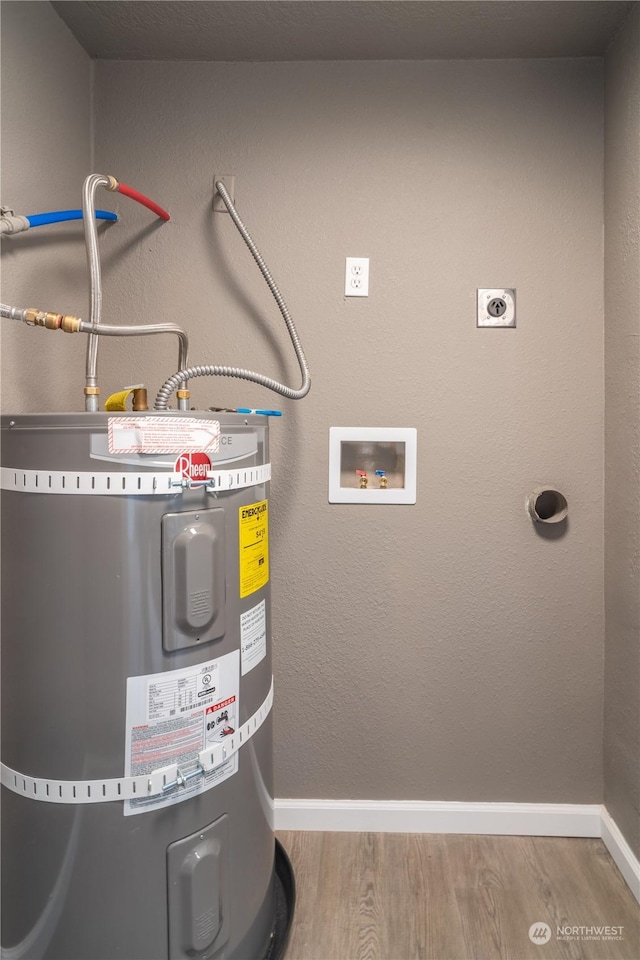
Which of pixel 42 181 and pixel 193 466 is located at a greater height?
pixel 42 181

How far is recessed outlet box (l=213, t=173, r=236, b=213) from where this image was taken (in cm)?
124

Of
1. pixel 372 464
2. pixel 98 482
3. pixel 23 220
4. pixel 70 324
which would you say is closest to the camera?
pixel 98 482

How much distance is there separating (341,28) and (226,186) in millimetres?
453

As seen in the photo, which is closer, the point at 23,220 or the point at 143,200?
the point at 23,220

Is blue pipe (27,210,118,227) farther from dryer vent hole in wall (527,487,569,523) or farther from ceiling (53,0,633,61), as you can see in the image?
dryer vent hole in wall (527,487,569,523)

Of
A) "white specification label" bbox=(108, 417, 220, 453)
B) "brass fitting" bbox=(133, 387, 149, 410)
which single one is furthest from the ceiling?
"white specification label" bbox=(108, 417, 220, 453)

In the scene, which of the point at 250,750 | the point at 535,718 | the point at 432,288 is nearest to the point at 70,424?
the point at 250,750

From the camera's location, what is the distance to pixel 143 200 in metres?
1.15

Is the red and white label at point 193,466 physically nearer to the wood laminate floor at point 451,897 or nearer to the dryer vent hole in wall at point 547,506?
the dryer vent hole in wall at point 547,506

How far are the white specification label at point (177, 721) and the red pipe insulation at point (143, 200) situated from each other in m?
1.04

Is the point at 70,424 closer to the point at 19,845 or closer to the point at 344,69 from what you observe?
the point at 19,845

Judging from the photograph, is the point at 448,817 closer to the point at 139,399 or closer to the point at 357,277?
the point at 139,399

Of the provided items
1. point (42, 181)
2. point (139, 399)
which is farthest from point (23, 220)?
point (139, 399)

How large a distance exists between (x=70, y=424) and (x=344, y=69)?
4.06 ft
